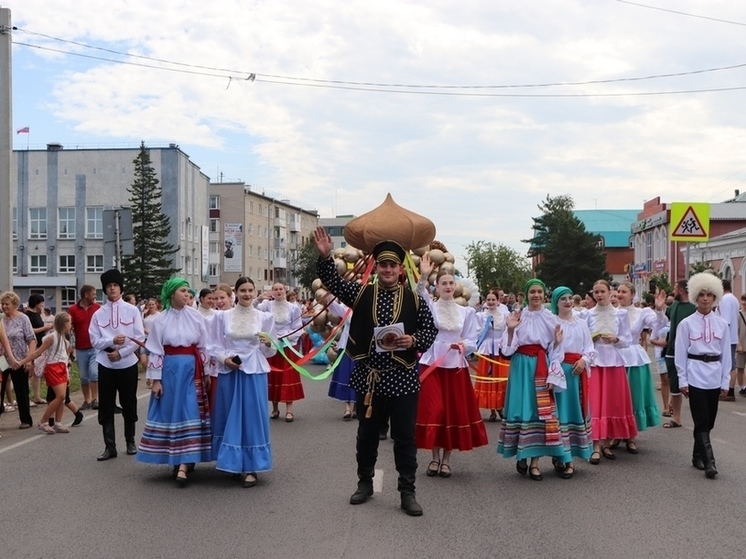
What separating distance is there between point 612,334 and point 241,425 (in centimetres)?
427

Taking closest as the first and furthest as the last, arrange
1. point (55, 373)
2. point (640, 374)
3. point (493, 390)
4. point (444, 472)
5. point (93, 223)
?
1. point (444, 472)
2. point (640, 374)
3. point (55, 373)
4. point (493, 390)
5. point (93, 223)

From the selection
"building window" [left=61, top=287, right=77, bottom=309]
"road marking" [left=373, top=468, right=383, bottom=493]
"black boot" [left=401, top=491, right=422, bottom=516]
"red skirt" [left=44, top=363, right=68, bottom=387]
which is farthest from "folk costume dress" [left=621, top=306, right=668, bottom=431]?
"building window" [left=61, top=287, right=77, bottom=309]

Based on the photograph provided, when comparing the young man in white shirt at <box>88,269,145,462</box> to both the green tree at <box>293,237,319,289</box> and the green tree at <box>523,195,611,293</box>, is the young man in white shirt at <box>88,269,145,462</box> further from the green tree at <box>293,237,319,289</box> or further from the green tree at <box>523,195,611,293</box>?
the green tree at <box>293,237,319,289</box>

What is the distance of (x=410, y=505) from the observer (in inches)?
277

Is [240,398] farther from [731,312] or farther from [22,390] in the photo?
[731,312]

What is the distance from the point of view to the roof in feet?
311

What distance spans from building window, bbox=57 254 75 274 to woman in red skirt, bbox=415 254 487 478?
62.8 metres

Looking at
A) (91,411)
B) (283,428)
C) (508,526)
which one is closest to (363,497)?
(508,526)

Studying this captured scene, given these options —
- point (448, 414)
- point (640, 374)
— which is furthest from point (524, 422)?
point (640, 374)

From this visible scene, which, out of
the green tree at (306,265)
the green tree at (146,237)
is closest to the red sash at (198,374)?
the green tree at (146,237)

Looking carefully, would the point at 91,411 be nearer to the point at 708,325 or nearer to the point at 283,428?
the point at 283,428

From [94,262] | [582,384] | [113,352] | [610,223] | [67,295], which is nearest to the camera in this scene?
[582,384]

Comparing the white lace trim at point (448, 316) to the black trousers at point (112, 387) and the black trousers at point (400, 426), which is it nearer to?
the black trousers at point (400, 426)

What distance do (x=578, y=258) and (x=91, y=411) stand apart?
66.4m
